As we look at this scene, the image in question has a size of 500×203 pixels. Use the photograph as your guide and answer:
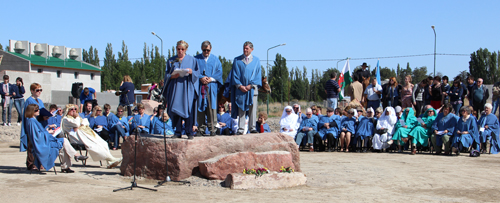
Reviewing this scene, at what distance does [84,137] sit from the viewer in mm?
8695

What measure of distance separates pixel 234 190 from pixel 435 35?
26.6m

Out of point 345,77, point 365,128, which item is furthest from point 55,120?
point 345,77

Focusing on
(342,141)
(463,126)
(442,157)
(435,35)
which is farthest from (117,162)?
(435,35)

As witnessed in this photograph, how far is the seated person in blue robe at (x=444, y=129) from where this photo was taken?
38.2 ft

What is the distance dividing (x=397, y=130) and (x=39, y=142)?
9180 millimetres

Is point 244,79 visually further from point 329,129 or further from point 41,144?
point 329,129

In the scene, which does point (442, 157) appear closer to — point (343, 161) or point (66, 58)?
point (343, 161)

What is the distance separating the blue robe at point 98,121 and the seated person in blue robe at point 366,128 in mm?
7397

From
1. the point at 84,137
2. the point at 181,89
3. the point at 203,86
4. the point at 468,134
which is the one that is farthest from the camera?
the point at 468,134

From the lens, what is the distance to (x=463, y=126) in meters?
11.6

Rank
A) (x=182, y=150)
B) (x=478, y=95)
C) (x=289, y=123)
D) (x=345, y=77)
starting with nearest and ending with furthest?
(x=182, y=150) < (x=289, y=123) < (x=478, y=95) < (x=345, y=77)

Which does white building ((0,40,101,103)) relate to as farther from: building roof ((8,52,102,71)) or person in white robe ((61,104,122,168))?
person in white robe ((61,104,122,168))

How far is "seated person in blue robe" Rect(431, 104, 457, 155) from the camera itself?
38.2 feet

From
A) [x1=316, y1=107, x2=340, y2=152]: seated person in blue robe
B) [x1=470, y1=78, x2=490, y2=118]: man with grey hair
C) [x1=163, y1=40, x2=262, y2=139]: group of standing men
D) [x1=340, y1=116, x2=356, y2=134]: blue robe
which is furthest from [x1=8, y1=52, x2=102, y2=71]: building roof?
[x1=470, y1=78, x2=490, y2=118]: man with grey hair
